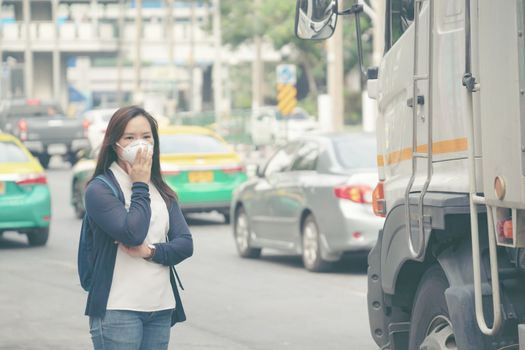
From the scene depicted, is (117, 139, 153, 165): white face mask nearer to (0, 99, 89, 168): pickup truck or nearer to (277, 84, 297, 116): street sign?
(277, 84, 297, 116): street sign

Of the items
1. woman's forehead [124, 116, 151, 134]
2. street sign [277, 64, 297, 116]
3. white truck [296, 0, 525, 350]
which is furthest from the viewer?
street sign [277, 64, 297, 116]

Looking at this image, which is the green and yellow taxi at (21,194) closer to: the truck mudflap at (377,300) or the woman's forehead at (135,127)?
the truck mudflap at (377,300)

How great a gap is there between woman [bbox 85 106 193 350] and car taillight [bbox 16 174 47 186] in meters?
11.6

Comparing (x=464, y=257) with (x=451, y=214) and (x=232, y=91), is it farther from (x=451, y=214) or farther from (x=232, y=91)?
(x=232, y=91)

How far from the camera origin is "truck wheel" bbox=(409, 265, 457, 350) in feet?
19.6

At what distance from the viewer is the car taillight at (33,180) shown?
17062mm

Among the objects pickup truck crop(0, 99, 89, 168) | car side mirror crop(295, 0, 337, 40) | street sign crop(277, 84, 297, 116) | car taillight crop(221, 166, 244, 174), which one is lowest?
car taillight crop(221, 166, 244, 174)

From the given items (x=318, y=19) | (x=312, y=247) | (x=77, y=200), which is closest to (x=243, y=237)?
(x=312, y=247)

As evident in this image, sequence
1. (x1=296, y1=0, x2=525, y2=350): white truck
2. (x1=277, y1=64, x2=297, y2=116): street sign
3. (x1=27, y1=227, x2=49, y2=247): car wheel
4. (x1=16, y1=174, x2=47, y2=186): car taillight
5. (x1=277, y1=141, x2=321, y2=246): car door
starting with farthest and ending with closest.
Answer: (x1=277, y1=64, x2=297, y2=116): street sign, (x1=27, y1=227, x2=49, y2=247): car wheel, (x1=16, y1=174, x2=47, y2=186): car taillight, (x1=277, y1=141, x2=321, y2=246): car door, (x1=296, y1=0, x2=525, y2=350): white truck

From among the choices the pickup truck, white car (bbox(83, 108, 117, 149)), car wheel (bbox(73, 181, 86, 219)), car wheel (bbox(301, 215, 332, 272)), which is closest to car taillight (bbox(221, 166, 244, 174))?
car wheel (bbox(73, 181, 86, 219))

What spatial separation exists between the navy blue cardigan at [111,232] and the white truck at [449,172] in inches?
45.3

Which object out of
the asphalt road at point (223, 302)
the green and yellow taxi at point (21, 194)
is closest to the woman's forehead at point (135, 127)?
the asphalt road at point (223, 302)

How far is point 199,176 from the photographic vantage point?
66.5 ft

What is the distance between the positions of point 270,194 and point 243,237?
3.32ft
